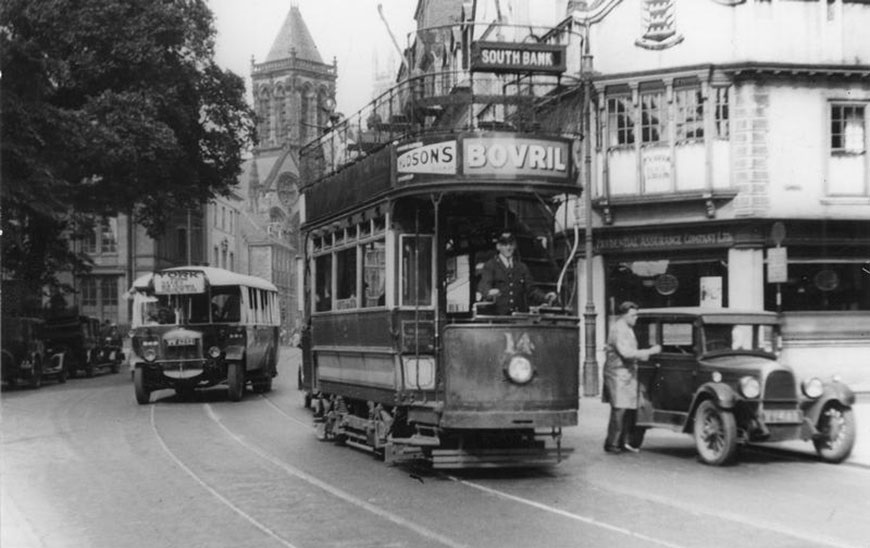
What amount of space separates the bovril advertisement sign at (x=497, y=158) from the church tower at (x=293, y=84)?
3417mm

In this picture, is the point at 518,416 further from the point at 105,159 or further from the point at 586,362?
the point at 105,159

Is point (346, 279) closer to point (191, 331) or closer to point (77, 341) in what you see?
point (191, 331)

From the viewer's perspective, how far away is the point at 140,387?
2291 centimetres

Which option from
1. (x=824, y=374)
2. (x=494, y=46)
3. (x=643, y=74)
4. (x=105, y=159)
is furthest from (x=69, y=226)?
(x=494, y=46)

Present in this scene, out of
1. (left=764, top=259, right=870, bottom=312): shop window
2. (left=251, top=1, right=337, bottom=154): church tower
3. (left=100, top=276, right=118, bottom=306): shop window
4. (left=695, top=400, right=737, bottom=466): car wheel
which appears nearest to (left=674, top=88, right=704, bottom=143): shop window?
(left=764, top=259, right=870, bottom=312): shop window

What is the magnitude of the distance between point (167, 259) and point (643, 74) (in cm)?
4388

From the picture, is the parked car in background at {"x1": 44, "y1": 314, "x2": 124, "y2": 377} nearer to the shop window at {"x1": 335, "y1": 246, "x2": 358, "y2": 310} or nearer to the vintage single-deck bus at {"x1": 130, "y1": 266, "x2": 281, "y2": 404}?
the vintage single-deck bus at {"x1": 130, "y1": 266, "x2": 281, "y2": 404}

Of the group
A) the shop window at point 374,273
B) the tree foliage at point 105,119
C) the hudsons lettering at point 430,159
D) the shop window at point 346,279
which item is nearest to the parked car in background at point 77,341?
the tree foliage at point 105,119

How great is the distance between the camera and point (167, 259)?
64.4 meters

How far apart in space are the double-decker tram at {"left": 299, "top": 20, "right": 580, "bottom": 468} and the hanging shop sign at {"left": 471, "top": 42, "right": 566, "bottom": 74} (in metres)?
0.20

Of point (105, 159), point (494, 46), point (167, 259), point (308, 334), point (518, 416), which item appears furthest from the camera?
point (167, 259)

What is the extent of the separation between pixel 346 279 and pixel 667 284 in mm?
13538

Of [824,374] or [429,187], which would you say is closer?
[429,187]

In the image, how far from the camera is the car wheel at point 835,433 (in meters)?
13.3
